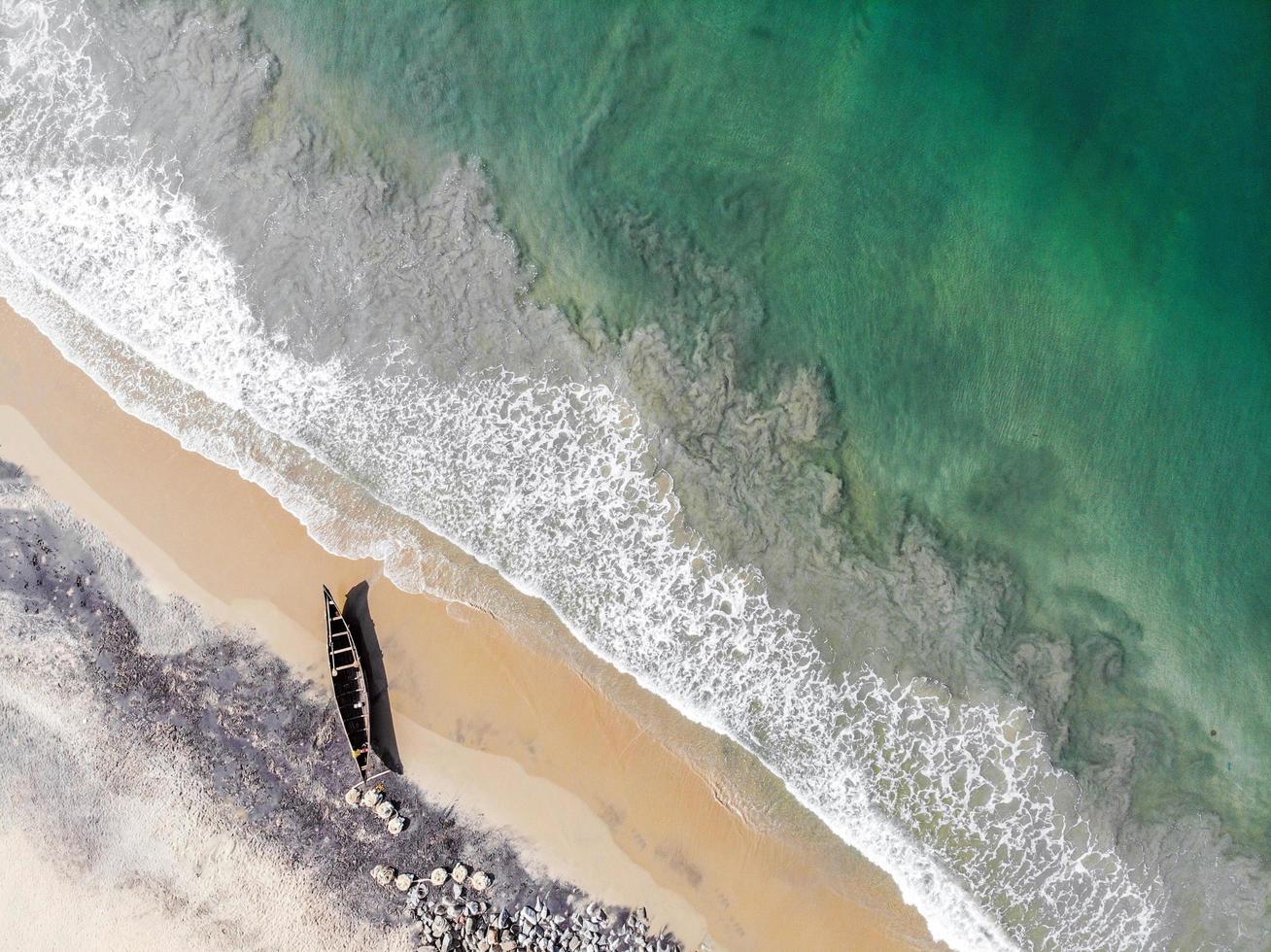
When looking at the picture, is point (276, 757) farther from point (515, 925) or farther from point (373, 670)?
point (515, 925)

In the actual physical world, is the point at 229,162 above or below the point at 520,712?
above

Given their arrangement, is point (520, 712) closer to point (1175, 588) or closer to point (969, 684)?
point (969, 684)

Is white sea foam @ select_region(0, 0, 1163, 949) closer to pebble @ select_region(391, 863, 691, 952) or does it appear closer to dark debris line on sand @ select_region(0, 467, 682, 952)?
dark debris line on sand @ select_region(0, 467, 682, 952)

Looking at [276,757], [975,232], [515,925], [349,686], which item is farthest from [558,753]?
[975,232]

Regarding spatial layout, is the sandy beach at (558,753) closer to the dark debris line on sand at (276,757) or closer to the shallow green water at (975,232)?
the dark debris line on sand at (276,757)

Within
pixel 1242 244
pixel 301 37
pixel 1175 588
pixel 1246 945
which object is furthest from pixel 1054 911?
pixel 301 37

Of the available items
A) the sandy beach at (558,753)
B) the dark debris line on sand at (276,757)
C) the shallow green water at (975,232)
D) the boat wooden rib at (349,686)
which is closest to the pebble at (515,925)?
the dark debris line on sand at (276,757)
